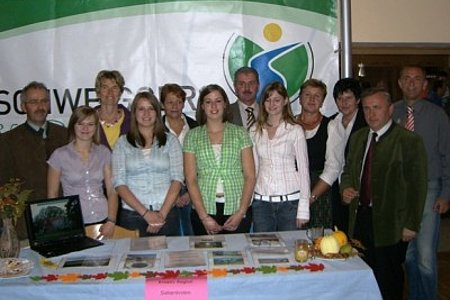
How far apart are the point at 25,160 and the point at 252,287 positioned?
163 centimetres

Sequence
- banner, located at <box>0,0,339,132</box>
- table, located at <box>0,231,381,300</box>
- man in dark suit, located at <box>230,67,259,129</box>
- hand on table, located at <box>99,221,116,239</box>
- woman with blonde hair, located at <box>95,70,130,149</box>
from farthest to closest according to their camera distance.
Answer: banner, located at <box>0,0,339,132</box> → man in dark suit, located at <box>230,67,259,129</box> → woman with blonde hair, located at <box>95,70,130,149</box> → hand on table, located at <box>99,221,116,239</box> → table, located at <box>0,231,381,300</box>

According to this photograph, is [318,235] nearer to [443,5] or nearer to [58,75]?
[58,75]

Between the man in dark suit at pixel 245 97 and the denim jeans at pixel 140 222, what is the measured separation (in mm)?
772

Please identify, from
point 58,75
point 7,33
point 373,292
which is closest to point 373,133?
point 373,292

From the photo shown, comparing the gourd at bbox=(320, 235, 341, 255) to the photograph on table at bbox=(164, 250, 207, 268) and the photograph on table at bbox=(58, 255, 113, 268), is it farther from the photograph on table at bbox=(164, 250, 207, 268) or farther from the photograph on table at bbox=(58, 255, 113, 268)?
the photograph on table at bbox=(58, 255, 113, 268)

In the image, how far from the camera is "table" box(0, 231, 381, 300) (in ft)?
6.23

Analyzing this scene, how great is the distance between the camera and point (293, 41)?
12.3ft

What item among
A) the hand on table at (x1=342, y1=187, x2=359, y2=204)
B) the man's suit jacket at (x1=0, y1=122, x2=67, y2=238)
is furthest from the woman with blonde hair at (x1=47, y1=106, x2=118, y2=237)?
the hand on table at (x1=342, y1=187, x2=359, y2=204)

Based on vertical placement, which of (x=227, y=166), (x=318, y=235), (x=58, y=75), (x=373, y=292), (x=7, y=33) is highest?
(x=7, y=33)

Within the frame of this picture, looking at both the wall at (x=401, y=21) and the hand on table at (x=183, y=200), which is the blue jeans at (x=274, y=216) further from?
the wall at (x=401, y=21)

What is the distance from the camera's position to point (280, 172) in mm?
2861

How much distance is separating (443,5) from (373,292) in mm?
2708

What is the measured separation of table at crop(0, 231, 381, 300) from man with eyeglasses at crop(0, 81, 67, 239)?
40.0 inches

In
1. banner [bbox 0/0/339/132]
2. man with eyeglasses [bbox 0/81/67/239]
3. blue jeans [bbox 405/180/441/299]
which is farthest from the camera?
banner [bbox 0/0/339/132]
